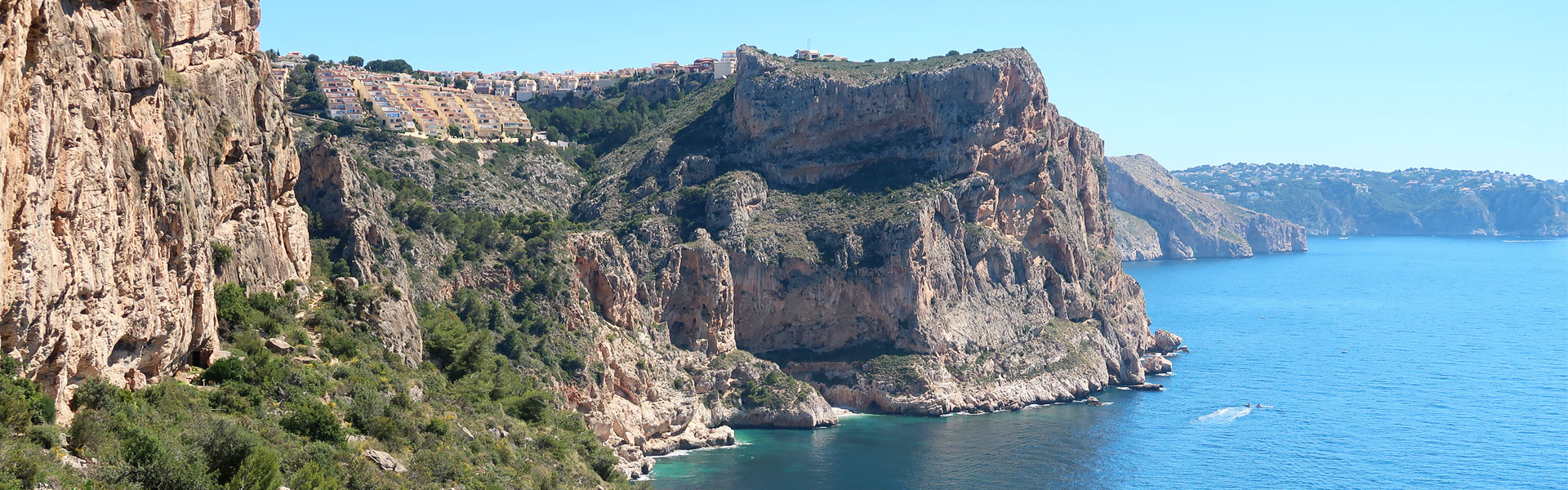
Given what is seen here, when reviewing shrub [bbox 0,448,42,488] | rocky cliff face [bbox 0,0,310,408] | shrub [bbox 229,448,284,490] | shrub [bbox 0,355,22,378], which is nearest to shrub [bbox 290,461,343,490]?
shrub [bbox 229,448,284,490]

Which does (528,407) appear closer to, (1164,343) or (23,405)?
(23,405)

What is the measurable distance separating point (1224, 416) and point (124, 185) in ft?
292

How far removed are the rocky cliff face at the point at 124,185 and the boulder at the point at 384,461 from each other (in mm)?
5443

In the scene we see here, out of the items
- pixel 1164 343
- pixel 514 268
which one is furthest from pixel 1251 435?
pixel 514 268

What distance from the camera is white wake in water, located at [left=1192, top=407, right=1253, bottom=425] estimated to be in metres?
107

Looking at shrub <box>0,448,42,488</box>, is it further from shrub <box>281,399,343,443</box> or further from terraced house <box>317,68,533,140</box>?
terraced house <box>317,68,533,140</box>

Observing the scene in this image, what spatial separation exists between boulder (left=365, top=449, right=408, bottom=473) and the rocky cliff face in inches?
214

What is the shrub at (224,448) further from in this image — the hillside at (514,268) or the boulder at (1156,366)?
the boulder at (1156,366)

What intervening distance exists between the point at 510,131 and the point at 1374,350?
85564 millimetres

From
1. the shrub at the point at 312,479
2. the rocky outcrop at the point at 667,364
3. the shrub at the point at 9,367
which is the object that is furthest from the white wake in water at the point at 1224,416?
the shrub at the point at 9,367

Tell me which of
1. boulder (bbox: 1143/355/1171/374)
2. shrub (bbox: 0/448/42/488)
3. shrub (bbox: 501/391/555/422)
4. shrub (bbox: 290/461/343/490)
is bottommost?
boulder (bbox: 1143/355/1171/374)

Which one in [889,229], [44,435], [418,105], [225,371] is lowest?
[44,435]

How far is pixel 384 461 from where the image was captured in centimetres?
4269

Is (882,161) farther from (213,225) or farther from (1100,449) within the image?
(213,225)
